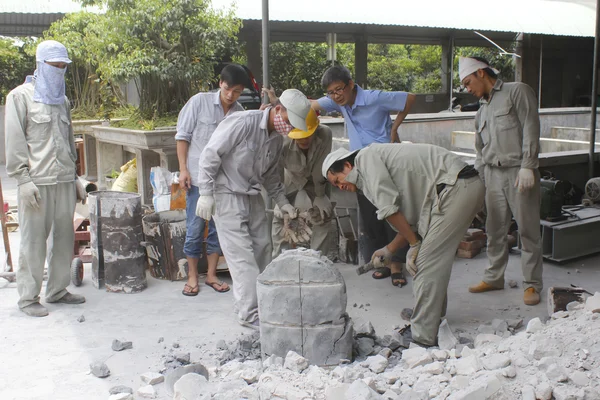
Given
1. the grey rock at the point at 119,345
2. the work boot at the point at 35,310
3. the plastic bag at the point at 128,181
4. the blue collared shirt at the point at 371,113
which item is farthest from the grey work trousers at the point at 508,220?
the plastic bag at the point at 128,181

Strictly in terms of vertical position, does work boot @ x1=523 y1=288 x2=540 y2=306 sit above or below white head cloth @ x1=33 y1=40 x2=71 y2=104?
below

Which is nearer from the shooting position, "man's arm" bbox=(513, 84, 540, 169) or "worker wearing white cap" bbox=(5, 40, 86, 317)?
"worker wearing white cap" bbox=(5, 40, 86, 317)

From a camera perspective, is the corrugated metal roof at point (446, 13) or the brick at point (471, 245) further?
the corrugated metal roof at point (446, 13)

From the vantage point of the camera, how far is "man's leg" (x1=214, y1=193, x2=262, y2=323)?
449 cm

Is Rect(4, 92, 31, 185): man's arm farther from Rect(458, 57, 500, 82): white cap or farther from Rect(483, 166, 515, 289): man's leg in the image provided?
Rect(483, 166, 515, 289): man's leg

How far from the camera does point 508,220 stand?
17.1 feet

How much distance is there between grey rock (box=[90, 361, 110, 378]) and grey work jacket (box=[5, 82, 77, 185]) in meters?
1.59

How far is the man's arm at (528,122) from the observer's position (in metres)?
4.83

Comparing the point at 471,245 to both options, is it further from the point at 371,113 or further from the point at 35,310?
the point at 35,310

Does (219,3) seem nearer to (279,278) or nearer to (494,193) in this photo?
(494,193)

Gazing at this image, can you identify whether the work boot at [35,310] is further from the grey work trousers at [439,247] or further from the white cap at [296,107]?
the grey work trousers at [439,247]

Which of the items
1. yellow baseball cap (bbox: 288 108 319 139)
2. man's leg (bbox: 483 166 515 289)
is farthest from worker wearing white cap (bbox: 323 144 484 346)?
man's leg (bbox: 483 166 515 289)

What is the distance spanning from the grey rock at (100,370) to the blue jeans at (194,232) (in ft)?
5.50

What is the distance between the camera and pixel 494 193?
514 cm
